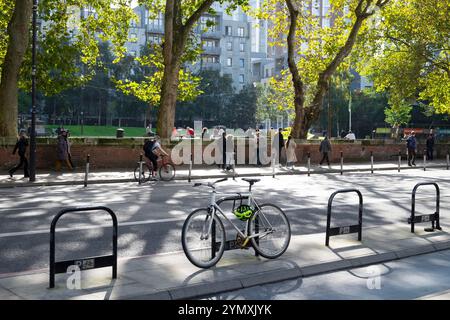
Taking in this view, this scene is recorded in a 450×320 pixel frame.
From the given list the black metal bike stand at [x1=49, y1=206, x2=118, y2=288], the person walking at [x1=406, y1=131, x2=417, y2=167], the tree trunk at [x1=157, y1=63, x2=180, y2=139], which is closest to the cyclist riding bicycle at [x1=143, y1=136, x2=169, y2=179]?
the tree trunk at [x1=157, y1=63, x2=180, y2=139]

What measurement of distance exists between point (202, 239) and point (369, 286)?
7.14ft

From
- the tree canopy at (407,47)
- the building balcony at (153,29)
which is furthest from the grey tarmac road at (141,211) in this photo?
the building balcony at (153,29)

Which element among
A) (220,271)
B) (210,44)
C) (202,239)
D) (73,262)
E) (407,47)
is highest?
(210,44)

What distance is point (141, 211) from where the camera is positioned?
1364 centimetres

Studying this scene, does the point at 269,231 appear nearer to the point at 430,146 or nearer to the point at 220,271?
the point at 220,271

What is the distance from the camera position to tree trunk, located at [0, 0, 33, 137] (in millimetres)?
25545

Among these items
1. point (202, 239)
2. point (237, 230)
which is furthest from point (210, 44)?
point (202, 239)

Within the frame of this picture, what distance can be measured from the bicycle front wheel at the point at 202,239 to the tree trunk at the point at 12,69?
66.0 ft

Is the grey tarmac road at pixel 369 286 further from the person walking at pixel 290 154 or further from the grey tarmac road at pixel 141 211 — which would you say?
the person walking at pixel 290 154

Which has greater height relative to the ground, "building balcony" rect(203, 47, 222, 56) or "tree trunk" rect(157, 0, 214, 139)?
"building balcony" rect(203, 47, 222, 56)

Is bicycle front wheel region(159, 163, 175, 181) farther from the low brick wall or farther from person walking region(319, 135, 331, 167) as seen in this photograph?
person walking region(319, 135, 331, 167)

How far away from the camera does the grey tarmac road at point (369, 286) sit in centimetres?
697

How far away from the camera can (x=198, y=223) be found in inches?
315
